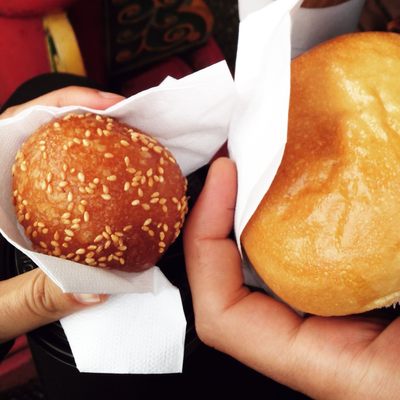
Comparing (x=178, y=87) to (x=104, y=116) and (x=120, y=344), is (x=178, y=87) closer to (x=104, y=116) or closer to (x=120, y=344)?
(x=104, y=116)

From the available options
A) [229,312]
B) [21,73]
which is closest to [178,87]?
[229,312]

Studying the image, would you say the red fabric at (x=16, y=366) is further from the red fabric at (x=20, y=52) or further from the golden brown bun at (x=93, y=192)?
the golden brown bun at (x=93, y=192)

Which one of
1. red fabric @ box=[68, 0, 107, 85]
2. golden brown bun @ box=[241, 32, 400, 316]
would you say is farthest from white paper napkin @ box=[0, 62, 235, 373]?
red fabric @ box=[68, 0, 107, 85]

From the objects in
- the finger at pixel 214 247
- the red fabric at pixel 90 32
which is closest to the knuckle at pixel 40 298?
the finger at pixel 214 247

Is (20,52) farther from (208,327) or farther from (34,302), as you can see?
(208,327)

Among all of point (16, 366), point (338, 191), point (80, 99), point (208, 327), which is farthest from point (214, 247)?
point (16, 366)

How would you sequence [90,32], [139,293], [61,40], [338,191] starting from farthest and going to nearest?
[90,32], [61,40], [139,293], [338,191]
